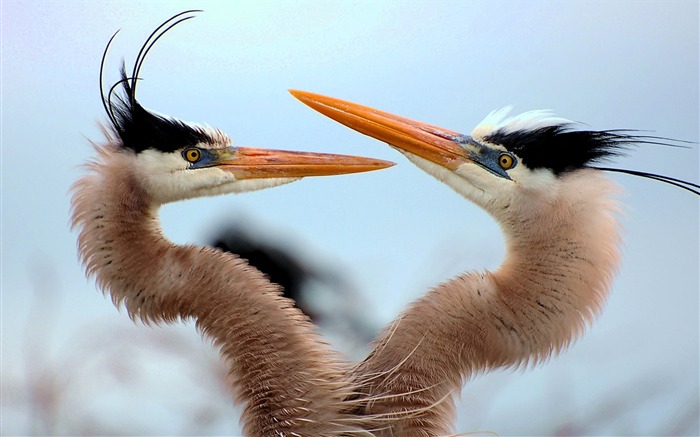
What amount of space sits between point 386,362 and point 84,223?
0.69 metres

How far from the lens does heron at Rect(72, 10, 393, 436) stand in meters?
1.55

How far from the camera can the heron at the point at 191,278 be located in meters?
1.55

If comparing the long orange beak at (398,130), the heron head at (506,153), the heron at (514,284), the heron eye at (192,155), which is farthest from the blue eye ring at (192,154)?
the heron at (514,284)

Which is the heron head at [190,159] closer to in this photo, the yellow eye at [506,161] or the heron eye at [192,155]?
the heron eye at [192,155]

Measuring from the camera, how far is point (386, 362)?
1.58 meters

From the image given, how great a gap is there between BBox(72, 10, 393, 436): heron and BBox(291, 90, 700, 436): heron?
0.12 m

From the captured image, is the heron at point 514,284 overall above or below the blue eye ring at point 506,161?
below

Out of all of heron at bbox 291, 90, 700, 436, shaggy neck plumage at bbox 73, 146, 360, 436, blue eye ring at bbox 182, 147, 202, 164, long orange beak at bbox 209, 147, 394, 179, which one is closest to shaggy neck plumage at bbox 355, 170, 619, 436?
heron at bbox 291, 90, 700, 436

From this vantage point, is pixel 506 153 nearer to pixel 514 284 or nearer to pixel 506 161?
pixel 506 161

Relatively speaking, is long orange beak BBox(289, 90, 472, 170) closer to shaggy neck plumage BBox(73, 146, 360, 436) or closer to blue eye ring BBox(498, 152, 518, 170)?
blue eye ring BBox(498, 152, 518, 170)

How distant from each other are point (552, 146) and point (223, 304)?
0.75 metres

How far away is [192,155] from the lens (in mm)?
1715

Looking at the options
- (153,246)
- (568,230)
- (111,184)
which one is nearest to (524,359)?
(568,230)

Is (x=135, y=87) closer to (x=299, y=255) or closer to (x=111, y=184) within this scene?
(x=111, y=184)
